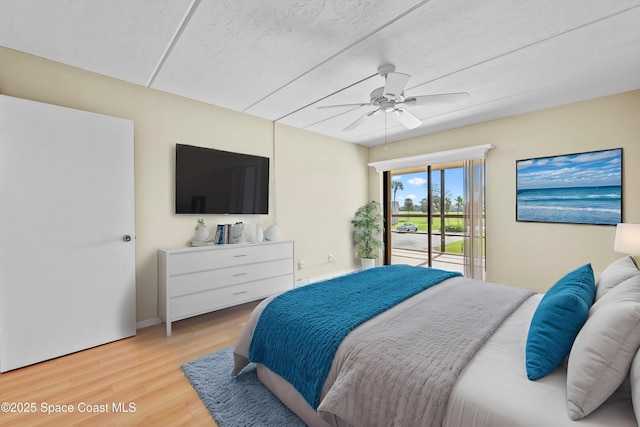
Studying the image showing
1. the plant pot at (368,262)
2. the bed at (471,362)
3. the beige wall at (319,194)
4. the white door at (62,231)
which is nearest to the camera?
the bed at (471,362)

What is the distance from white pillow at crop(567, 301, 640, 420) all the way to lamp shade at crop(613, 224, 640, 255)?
198 centimetres

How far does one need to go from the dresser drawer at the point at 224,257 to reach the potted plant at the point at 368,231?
5.89 feet

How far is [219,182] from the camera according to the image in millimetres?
3291

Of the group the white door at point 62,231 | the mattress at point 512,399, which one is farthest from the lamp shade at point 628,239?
the white door at point 62,231

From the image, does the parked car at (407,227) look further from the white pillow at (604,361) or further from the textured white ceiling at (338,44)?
the white pillow at (604,361)

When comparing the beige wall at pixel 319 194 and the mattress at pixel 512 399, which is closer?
the mattress at pixel 512 399

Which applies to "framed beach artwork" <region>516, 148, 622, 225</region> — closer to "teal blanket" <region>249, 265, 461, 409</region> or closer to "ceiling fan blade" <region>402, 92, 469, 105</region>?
"ceiling fan blade" <region>402, 92, 469, 105</region>

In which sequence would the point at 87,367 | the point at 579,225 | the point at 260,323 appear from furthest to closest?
the point at 579,225 < the point at 87,367 < the point at 260,323

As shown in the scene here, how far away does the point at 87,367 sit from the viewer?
2.13 m

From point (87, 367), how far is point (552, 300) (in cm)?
308

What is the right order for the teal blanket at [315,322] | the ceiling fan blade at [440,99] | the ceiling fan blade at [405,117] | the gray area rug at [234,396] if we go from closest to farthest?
the teal blanket at [315,322]
the gray area rug at [234,396]
the ceiling fan blade at [440,99]
the ceiling fan blade at [405,117]

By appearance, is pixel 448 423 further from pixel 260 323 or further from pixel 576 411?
pixel 260 323

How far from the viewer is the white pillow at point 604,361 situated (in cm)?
89

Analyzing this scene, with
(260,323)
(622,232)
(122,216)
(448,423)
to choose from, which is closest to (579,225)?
(622,232)
